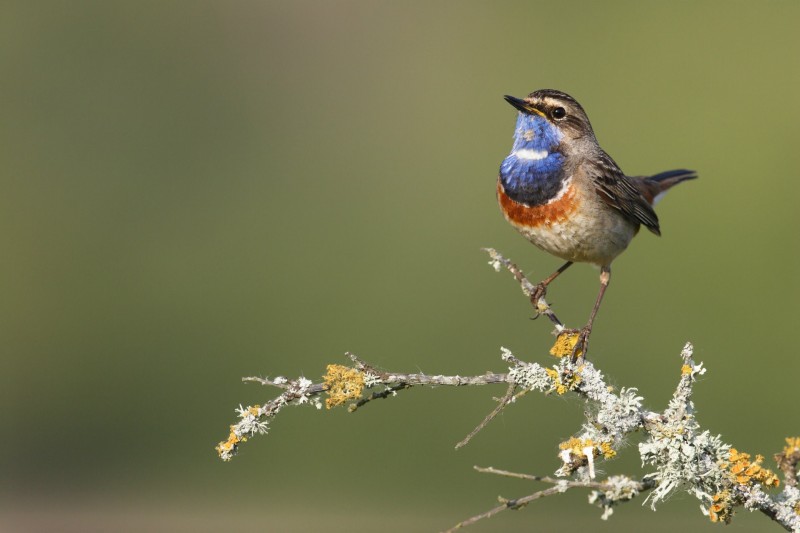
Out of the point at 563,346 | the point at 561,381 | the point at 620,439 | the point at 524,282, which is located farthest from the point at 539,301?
the point at 620,439

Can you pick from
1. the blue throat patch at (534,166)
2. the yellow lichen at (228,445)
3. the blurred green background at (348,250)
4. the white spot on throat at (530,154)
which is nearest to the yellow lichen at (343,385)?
the yellow lichen at (228,445)

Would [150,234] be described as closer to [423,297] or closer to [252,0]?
[423,297]

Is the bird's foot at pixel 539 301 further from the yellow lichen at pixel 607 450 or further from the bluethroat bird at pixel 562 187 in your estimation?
the yellow lichen at pixel 607 450

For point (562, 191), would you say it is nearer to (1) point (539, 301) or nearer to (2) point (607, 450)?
(1) point (539, 301)

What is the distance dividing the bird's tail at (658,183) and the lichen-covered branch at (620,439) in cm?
271

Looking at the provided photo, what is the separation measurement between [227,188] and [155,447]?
9.70 feet

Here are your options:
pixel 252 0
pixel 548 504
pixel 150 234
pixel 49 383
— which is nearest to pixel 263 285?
pixel 150 234

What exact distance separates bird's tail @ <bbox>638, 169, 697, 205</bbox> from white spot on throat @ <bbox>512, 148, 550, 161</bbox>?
992 mm

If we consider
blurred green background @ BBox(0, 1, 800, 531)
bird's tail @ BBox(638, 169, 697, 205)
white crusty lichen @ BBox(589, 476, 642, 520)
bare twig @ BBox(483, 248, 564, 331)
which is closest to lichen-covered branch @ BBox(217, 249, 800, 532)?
white crusty lichen @ BBox(589, 476, 642, 520)

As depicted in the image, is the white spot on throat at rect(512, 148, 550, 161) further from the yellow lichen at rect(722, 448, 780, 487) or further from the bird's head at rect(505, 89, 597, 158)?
the yellow lichen at rect(722, 448, 780, 487)

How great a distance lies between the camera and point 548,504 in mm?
8391

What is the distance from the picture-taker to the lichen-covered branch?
2.91 metres

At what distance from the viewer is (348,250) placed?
9.34 m

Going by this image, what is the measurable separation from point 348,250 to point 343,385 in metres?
6.02
